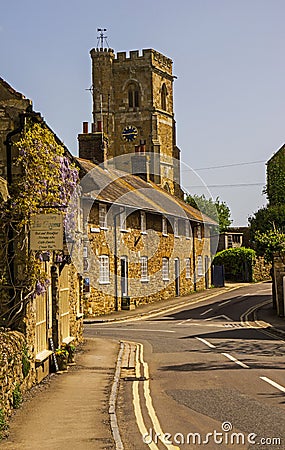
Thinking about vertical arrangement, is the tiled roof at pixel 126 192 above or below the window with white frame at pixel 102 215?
above

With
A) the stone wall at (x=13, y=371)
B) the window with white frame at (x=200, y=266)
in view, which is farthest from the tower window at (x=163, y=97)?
the stone wall at (x=13, y=371)

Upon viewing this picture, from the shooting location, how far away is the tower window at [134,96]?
90.2 metres

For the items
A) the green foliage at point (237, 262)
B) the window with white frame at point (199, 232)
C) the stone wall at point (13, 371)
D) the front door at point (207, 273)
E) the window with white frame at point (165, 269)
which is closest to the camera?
the stone wall at point (13, 371)

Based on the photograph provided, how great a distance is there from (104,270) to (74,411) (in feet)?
85.3

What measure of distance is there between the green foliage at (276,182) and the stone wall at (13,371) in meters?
54.2

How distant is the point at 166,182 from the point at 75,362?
65.5 m

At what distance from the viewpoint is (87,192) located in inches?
1484

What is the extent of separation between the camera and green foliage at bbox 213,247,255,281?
2484 inches

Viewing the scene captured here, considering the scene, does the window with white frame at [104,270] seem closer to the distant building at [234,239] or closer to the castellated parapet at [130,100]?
the distant building at [234,239]

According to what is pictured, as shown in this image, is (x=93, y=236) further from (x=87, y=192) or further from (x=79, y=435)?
(x=79, y=435)

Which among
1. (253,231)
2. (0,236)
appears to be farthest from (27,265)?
(253,231)

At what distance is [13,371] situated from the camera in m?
13.5

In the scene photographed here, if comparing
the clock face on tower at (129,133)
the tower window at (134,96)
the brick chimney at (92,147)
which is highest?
the tower window at (134,96)

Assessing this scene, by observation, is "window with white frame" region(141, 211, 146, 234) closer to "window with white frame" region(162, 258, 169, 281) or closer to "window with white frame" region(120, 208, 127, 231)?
"window with white frame" region(120, 208, 127, 231)
